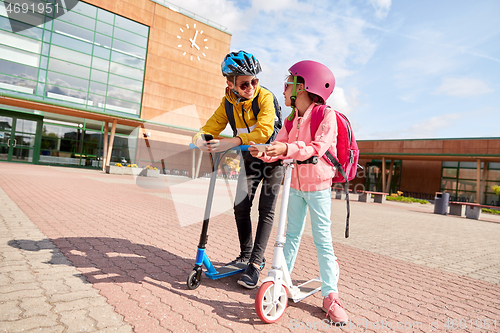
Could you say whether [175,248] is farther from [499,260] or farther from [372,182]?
[372,182]

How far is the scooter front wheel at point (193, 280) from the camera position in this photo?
2600 millimetres

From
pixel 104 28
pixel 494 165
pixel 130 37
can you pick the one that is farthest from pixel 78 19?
pixel 494 165

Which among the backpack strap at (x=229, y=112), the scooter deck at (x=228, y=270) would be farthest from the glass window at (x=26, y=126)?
the scooter deck at (x=228, y=270)

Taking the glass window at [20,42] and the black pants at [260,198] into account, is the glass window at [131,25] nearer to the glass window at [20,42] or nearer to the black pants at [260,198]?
the glass window at [20,42]

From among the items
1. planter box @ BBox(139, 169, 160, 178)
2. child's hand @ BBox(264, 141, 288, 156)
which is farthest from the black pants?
planter box @ BBox(139, 169, 160, 178)

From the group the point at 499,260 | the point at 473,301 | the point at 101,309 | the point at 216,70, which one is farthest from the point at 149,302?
the point at 216,70

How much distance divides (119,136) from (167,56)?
914cm

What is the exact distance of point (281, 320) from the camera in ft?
7.46

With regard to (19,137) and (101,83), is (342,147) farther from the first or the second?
(19,137)

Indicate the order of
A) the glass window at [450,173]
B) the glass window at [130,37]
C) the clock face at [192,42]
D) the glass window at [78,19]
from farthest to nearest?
1. the clock face at [192,42]
2. the glass window at [450,173]
3. the glass window at [130,37]
4. the glass window at [78,19]

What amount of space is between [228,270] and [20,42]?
27.5 metres

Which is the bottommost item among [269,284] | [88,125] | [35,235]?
[35,235]

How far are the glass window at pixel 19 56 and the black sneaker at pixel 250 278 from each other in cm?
2714

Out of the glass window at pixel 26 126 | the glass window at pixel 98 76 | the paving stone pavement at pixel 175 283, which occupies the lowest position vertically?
the paving stone pavement at pixel 175 283
